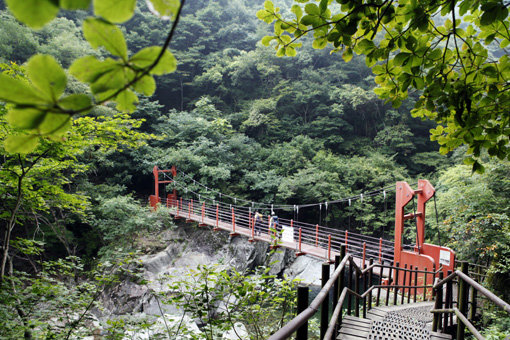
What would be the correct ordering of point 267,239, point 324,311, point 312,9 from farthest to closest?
point 267,239 < point 324,311 < point 312,9

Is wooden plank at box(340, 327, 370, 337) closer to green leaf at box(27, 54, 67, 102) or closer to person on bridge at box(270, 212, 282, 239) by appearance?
person on bridge at box(270, 212, 282, 239)

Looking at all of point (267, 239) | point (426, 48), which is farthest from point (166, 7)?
point (267, 239)

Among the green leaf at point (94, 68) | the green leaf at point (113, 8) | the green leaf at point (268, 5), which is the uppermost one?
the green leaf at point (268, 5)

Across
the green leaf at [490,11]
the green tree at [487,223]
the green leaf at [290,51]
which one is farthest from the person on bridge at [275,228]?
the green tree at [487,223]

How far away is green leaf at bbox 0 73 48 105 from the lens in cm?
27

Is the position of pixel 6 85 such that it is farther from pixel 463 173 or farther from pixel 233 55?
pixel 233 55

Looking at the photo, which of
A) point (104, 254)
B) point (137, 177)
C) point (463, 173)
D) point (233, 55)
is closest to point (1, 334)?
point (104, 254)

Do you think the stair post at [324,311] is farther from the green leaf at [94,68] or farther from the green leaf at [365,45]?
the green leaf at [94,68]

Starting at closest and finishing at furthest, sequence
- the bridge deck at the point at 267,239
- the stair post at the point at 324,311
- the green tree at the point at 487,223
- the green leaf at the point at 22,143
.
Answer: the green leaf at the point at 22,143, the stair post at the point at 324,311, the green tree at the point at 487,223, the bridge deck at the point at 267,239

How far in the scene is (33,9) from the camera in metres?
0.23

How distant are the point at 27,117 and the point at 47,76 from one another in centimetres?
5

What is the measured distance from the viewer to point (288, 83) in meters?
13.4

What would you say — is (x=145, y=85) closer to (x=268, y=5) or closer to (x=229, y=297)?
(x=268, y=5)

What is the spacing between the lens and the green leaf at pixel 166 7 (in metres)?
0.29
